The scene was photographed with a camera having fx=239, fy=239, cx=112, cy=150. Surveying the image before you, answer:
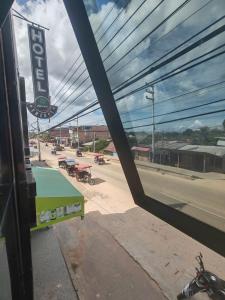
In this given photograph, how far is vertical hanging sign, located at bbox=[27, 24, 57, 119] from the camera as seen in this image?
14.5m

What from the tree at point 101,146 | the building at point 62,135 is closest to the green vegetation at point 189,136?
the tree at point 101,146

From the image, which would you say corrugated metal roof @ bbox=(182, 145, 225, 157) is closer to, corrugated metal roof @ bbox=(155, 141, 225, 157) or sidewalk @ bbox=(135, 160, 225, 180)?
corrugated metal roof @ bbox=(155, 141, 225, 157)

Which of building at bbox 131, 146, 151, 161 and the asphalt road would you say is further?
building at bbox 131, 146, 151, 161

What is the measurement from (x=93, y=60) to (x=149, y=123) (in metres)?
1.48

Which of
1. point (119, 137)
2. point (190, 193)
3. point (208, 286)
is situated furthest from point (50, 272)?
point (190, 193)

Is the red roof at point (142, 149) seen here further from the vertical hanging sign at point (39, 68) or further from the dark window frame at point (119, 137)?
the vertical hanging sign at point (39, 68)

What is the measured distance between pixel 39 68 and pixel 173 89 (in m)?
Answer: 14.2

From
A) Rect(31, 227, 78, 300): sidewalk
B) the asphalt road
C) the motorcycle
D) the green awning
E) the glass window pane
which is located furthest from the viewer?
the green awning

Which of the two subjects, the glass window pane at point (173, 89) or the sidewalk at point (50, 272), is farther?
the sidewalk at point (50, 272)

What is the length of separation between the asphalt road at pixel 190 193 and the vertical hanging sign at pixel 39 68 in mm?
13139

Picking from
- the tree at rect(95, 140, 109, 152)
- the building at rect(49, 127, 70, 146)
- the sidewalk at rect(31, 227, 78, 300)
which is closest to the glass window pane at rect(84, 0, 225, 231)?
the sidewalk at rect(31, 227, 78, 300)

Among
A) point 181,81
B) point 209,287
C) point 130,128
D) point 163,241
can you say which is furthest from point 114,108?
point 163,241

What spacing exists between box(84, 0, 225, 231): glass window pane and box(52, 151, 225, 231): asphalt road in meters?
0.01

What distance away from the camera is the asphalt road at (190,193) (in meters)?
3.25
